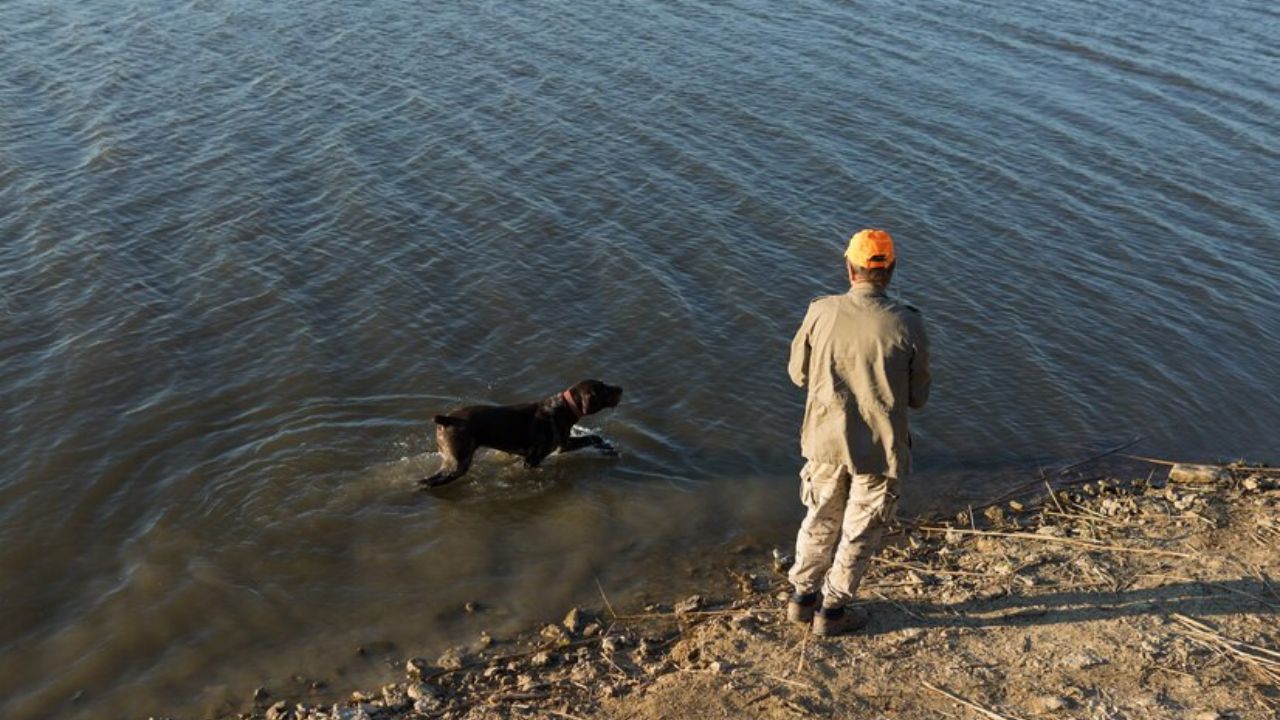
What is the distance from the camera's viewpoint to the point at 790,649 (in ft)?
25.8

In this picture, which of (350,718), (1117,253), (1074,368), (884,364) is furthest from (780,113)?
(350,718)

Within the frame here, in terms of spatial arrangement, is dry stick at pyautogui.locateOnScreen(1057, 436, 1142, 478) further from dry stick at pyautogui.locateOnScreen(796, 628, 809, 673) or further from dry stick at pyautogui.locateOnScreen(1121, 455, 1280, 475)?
dry stick at pyautogui.locateOnScreen(796, 628, 809, 673)

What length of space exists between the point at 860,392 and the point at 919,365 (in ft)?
1.36

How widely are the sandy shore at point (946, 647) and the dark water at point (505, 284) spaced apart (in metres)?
0.67

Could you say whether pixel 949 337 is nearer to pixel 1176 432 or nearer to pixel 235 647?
pixel 1176 432

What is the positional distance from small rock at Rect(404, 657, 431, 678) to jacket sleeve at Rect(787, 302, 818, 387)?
3.51m

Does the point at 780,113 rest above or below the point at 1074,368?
above

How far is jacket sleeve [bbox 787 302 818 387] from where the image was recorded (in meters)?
7.20

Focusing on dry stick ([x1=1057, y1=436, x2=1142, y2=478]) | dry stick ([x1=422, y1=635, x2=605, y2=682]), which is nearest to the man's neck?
dry stick ([x1=422, y1=635, x2=605, y2=682])

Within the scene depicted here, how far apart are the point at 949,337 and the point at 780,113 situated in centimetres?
718

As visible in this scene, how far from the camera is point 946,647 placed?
7.86 m

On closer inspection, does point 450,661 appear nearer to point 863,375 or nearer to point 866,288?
point 863,375

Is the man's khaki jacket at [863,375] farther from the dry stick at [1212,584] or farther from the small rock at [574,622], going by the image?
the dry stick at [1212,584]

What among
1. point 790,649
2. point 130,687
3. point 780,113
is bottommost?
point 130,687
